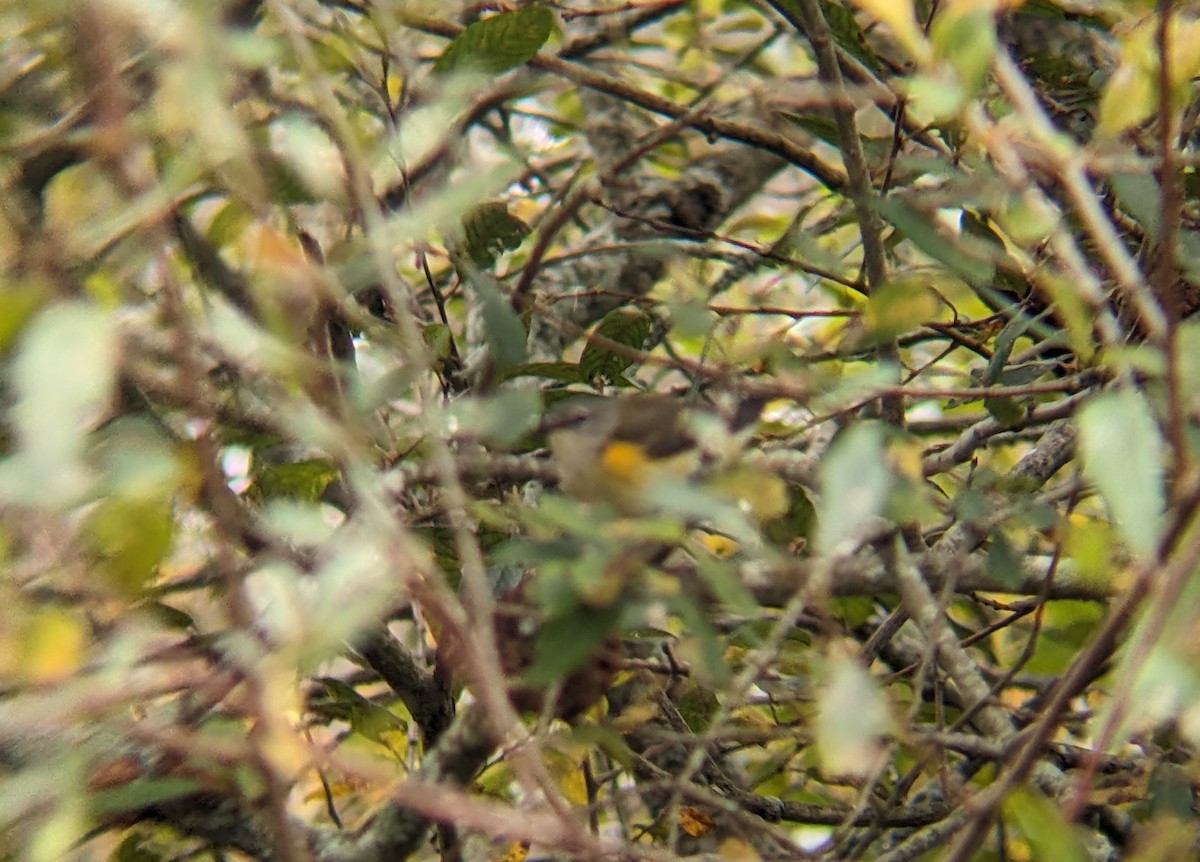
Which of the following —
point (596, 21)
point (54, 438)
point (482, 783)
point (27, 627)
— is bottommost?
point (482, 783)

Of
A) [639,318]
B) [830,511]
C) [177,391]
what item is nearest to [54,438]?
[177,391]

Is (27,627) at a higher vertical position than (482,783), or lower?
higher

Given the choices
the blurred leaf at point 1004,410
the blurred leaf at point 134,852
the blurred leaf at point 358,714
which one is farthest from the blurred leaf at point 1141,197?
the blurred leaf at point 134,852

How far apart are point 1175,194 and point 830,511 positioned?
0.64ft

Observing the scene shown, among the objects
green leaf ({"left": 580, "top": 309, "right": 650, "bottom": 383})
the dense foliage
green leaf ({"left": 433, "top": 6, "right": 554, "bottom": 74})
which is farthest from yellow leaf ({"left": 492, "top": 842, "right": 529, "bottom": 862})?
green leaf ({"left": 433, "top": 6, "right": 554, "bottom": 74})

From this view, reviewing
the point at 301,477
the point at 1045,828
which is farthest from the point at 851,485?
the point at 301,477

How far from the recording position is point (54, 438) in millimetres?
429

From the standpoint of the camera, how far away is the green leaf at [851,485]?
1.46ft

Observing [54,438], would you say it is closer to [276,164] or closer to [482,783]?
[276,164]

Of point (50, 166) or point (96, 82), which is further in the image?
point (50, 166)

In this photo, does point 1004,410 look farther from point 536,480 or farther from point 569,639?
point 569,639

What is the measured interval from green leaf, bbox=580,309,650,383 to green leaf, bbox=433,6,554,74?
208 millimetres

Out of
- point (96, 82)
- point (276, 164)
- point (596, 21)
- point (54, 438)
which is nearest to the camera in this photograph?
point (54, 438)

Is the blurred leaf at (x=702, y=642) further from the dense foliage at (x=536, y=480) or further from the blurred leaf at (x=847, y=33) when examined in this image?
the blurred leaf at (x=847, y=33)
